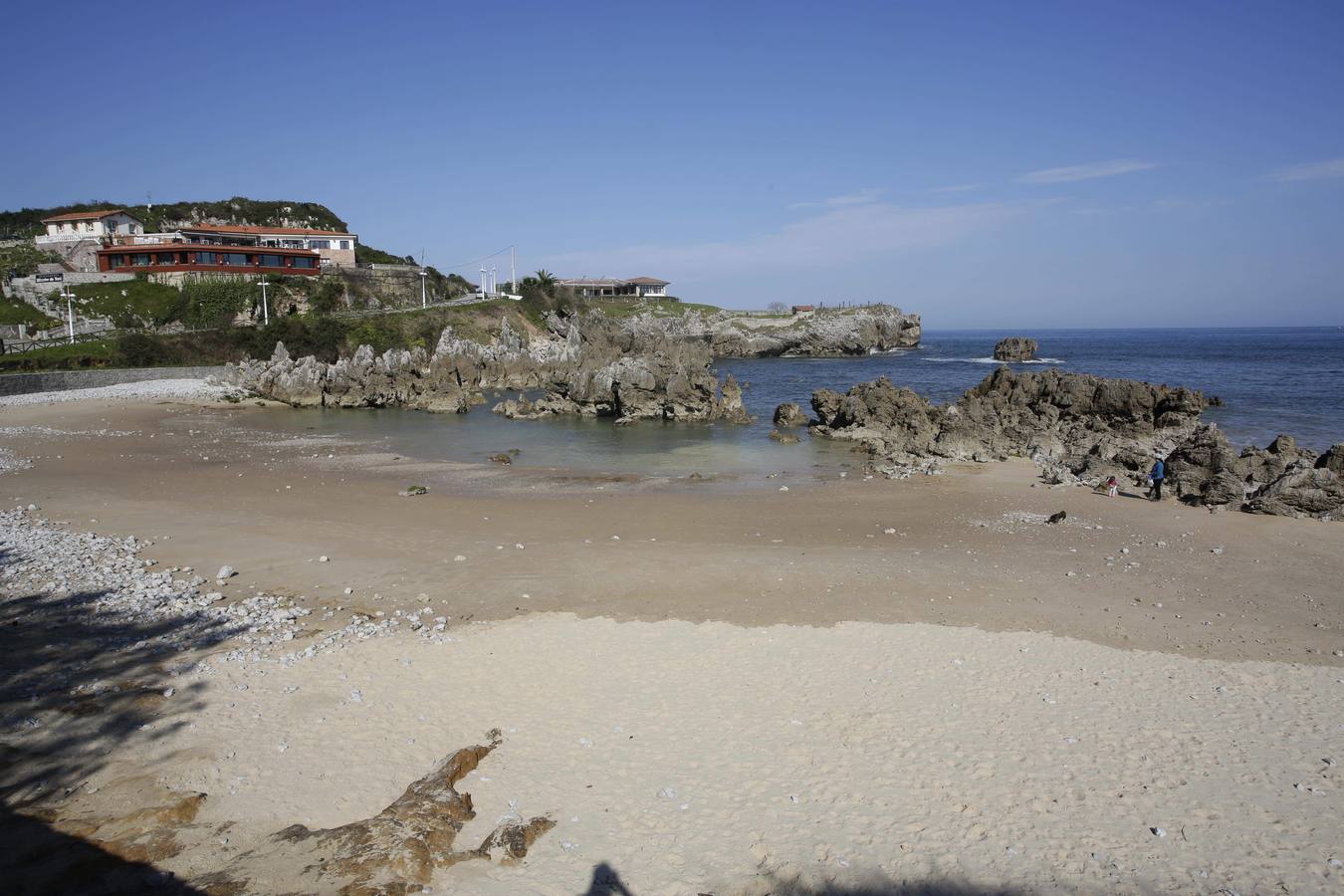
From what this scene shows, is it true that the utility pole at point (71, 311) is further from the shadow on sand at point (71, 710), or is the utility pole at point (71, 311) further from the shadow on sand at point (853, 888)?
the shadow on sand at point (853, 888)

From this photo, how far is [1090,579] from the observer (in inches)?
572

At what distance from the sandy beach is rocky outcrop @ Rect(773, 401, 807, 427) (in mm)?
19515

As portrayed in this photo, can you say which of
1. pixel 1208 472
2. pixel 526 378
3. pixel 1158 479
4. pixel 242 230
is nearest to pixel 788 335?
pixel 526 378

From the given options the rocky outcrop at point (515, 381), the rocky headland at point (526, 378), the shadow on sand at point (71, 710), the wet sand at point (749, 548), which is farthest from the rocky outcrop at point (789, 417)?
the shadow on sand at point (71, 710)

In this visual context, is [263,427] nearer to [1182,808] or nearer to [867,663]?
[867,663]

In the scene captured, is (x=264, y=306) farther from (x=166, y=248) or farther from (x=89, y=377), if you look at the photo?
(x=89, y=377)

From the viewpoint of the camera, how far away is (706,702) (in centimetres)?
962

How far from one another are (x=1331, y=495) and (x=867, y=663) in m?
16.1

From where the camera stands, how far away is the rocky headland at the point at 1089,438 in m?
20.0

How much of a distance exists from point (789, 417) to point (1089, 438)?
13.7 meters

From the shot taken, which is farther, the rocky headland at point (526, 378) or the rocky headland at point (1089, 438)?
the rocky headland at point (526, 378)

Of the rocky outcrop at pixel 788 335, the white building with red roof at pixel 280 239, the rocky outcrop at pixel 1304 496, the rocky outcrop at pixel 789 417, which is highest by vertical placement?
the white building with red roof at pixel 280 239

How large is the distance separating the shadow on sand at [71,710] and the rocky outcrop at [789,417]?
2937cm

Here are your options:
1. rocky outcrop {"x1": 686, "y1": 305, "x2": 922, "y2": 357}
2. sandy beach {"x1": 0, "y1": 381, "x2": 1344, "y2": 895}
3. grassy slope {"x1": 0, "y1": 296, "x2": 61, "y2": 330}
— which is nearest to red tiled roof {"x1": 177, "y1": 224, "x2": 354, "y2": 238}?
grassy slope {"x1": 0, "y1": 296, "x2": 61, "y2": 330}
